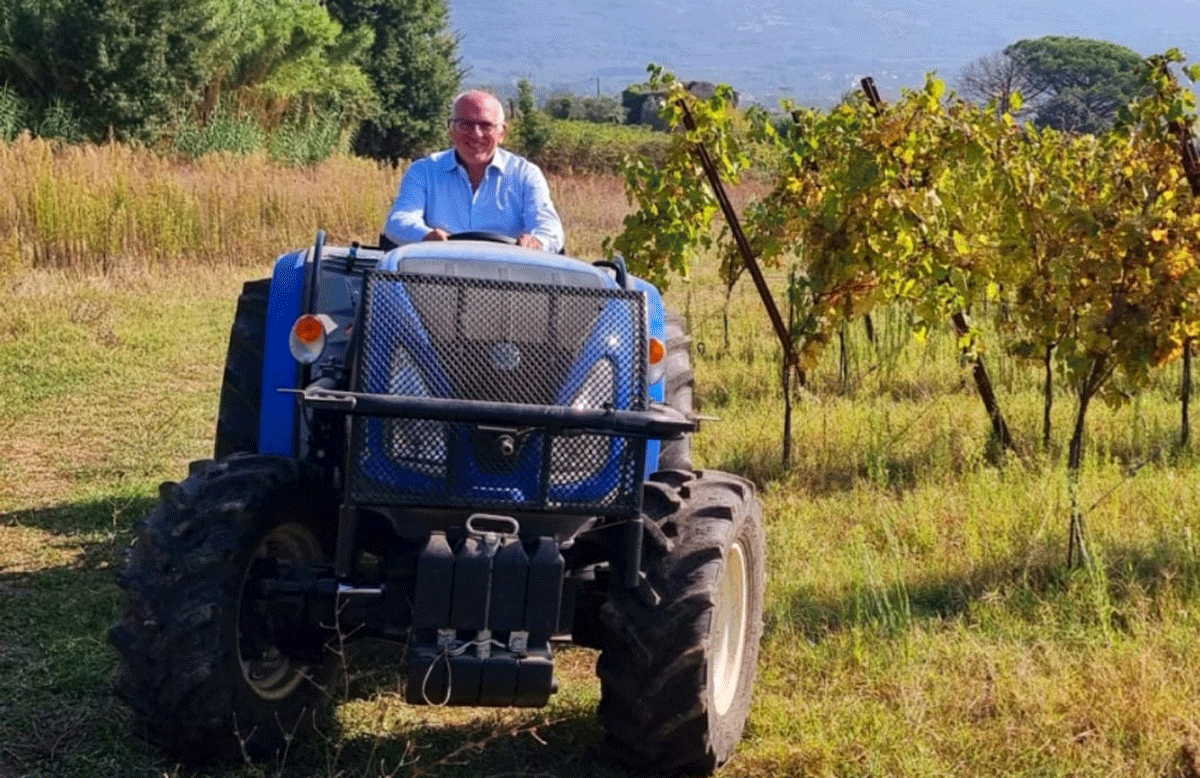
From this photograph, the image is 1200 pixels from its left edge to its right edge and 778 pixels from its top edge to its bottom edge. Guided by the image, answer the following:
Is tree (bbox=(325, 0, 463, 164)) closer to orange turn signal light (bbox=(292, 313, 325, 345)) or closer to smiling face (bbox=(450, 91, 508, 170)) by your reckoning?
smiling face (bbox=(450, 91, 508, 170))

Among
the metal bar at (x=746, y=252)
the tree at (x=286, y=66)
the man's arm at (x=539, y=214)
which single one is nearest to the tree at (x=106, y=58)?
the tree at (x=286, y=66)

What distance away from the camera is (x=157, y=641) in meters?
3.98

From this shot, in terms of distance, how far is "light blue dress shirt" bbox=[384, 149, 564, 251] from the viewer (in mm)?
5789

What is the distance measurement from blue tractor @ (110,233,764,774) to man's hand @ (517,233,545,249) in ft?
2.80

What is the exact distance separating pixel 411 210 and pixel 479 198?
10.3 inches

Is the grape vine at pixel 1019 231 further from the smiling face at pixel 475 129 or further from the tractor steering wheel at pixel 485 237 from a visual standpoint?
the smiling face at pixel 475 129

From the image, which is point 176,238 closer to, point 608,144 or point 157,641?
point 157,641

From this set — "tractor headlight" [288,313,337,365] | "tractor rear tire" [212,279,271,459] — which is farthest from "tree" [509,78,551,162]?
"tractor headlight" [288,313,337,365]

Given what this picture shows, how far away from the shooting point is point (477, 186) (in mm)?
5895

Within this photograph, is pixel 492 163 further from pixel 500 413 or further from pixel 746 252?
pixel 746 252

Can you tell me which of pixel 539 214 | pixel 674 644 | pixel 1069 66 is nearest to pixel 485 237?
pixel 539 214

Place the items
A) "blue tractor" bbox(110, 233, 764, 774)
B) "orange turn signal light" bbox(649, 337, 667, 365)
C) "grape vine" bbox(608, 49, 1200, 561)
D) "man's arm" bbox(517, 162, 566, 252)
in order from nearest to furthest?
"blue tractor" bbox(110, 233, 764, 774) → "orange turn signal light" bbox(649, 337, 667, 365) → "man's arm" bbox(517, 162, 566, 252) → "grape vine" bbox(608, 49, 1200, 561)

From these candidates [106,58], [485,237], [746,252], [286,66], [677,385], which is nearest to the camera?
[485,237]

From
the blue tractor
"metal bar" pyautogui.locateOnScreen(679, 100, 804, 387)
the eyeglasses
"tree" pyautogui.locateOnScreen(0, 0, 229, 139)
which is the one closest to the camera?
the blue tractor
